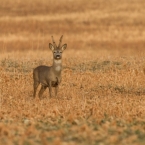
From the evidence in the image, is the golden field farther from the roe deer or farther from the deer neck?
the deer neck

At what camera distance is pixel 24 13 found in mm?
40125

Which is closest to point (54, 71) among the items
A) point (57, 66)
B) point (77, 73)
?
point (57, 66)

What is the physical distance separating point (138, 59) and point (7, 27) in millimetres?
11831

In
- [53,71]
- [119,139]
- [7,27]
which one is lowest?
[119,139]

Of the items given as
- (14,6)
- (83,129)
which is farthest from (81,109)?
(14,6)

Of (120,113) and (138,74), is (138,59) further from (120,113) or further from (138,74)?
(120,113)

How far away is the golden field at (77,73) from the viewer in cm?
948

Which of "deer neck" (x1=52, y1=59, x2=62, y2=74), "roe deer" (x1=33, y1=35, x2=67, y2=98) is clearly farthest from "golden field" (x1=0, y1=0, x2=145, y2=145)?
"deer neck" (x1=52, y1=59, x2=62, y2=74)

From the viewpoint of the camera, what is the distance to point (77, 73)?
69.4 ft

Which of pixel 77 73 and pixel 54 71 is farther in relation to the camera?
pixel 77 73

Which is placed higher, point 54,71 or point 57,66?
point 57,66

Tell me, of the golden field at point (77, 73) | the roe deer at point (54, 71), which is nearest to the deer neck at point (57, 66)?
the roe deer at point (54, 71)

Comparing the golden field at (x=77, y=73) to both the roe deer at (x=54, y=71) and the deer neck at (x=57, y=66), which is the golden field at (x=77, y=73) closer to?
the roe deer at (x=54, y=71)

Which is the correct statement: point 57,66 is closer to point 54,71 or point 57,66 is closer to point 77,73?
point 54,71
